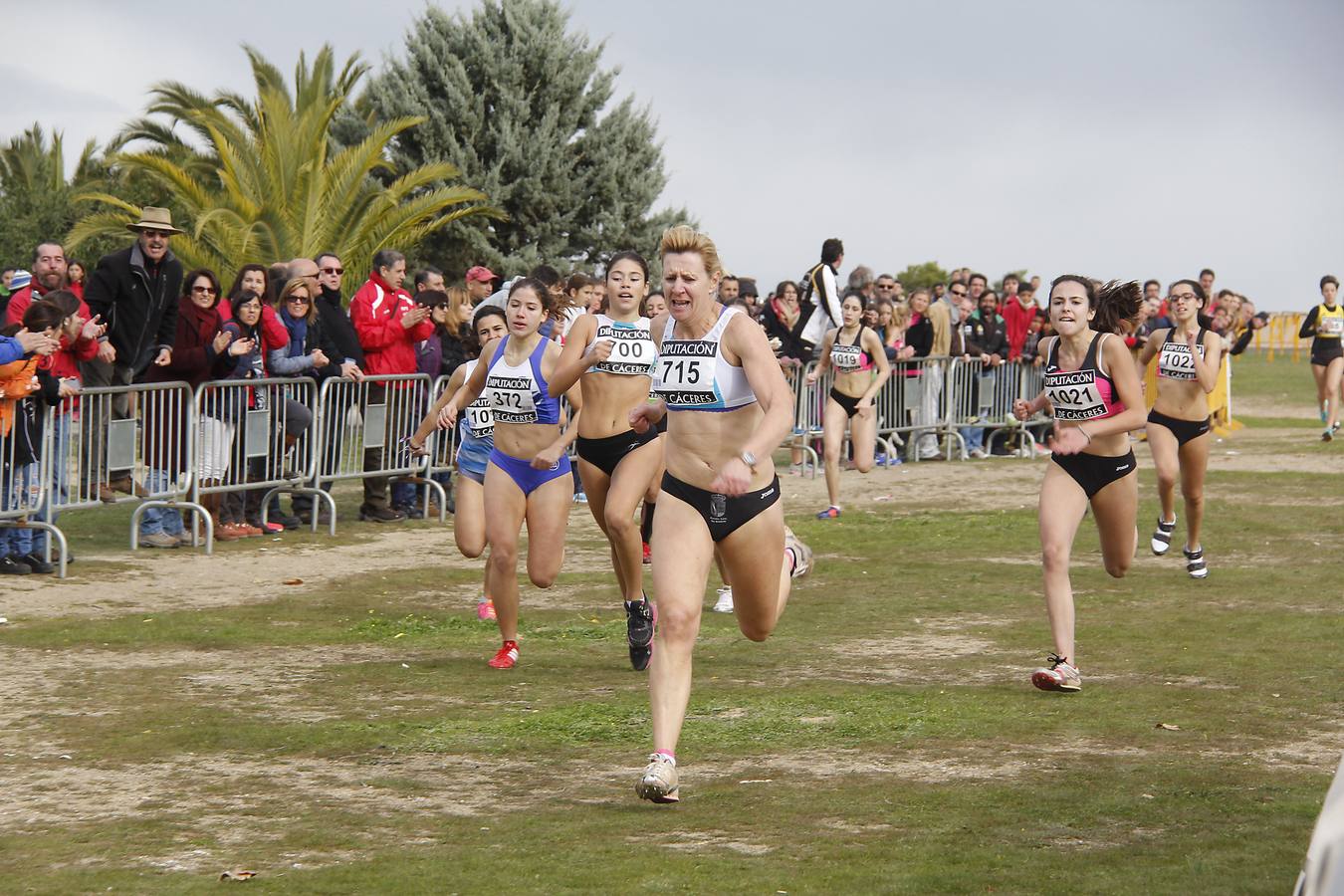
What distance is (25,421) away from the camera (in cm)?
1257

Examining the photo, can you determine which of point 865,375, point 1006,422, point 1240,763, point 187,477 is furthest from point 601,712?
point 1006,422

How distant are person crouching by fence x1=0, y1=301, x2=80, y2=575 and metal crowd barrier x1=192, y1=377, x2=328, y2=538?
1678 millimetres

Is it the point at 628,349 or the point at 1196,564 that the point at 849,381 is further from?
the point at 628,349

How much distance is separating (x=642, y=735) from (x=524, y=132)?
3351 centimetres

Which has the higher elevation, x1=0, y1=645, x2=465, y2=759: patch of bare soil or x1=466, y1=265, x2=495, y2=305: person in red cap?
x1=466, y1=265, x2=495, y2=305: person in red cap

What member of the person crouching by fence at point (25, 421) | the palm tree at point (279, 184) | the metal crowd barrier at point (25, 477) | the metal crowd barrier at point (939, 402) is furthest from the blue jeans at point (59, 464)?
the palm tree at point (279, 184)

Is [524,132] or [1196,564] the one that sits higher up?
[524,132]

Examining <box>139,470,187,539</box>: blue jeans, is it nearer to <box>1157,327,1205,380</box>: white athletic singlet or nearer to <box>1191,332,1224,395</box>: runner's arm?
<box>1157,327,1205,380</box>: white athletic singlet

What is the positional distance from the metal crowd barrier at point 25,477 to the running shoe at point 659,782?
7.24 m

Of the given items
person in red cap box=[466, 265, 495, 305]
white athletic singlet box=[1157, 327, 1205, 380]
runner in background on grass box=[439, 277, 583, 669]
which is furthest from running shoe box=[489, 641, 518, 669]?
person in red cap box=[466, 265, 495, 305]

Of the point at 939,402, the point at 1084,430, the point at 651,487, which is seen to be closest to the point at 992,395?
the point at 939,402

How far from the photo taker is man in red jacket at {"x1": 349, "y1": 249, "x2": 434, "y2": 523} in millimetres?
16578

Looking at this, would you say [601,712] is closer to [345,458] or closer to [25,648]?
[25,648]

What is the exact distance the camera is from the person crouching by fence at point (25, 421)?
12172 millimetres
